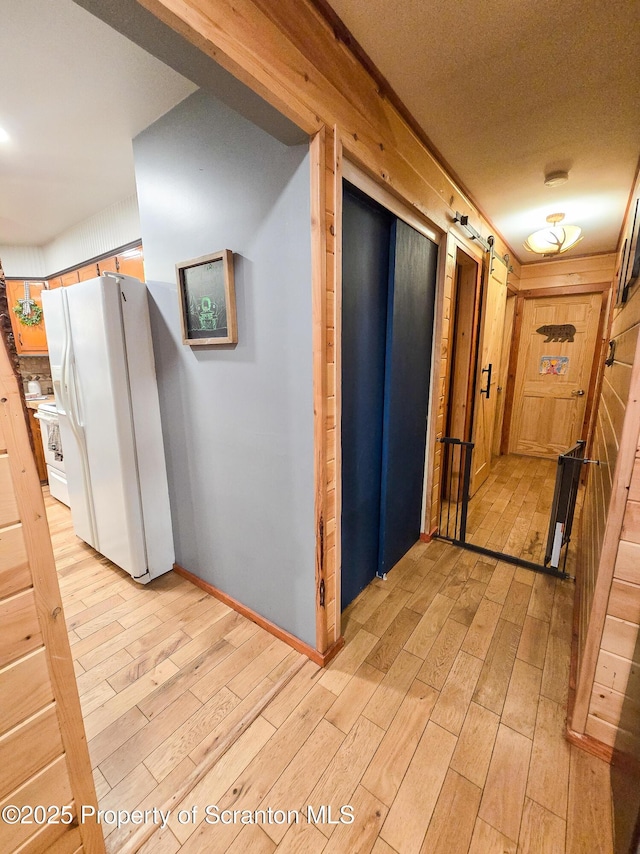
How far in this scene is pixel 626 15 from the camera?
117 centimetres

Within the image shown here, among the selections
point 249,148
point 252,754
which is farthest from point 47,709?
point 249,148

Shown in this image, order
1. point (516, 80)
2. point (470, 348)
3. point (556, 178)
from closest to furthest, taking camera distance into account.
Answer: point (516, 80) < point (556, 178) < point (470, 348)

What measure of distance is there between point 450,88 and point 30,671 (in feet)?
8.06

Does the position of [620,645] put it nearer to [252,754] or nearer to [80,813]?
[252,754]

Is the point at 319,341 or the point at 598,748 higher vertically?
the point at 319,341

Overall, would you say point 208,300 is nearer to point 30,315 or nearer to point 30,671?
point 30,671

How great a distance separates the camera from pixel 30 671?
75cm

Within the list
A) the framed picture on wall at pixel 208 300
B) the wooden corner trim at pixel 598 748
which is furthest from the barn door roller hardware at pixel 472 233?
the wooden corner trim at pixel 598 748

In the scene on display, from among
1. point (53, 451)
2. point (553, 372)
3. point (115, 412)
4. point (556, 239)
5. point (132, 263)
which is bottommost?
point (53, 451)

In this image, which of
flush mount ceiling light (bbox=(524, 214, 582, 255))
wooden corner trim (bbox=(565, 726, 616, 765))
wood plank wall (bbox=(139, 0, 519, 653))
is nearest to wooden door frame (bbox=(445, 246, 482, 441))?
flush mount ceiling light (bbox=(524, 214, 582, 255))

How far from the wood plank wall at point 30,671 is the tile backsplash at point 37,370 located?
450cm

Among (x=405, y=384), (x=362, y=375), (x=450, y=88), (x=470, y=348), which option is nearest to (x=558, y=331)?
(x=470, y=348)

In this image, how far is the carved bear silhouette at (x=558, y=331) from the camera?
4355 mm

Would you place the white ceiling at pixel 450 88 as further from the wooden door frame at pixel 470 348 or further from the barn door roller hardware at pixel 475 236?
the wooden door frame at pixel 470 348
